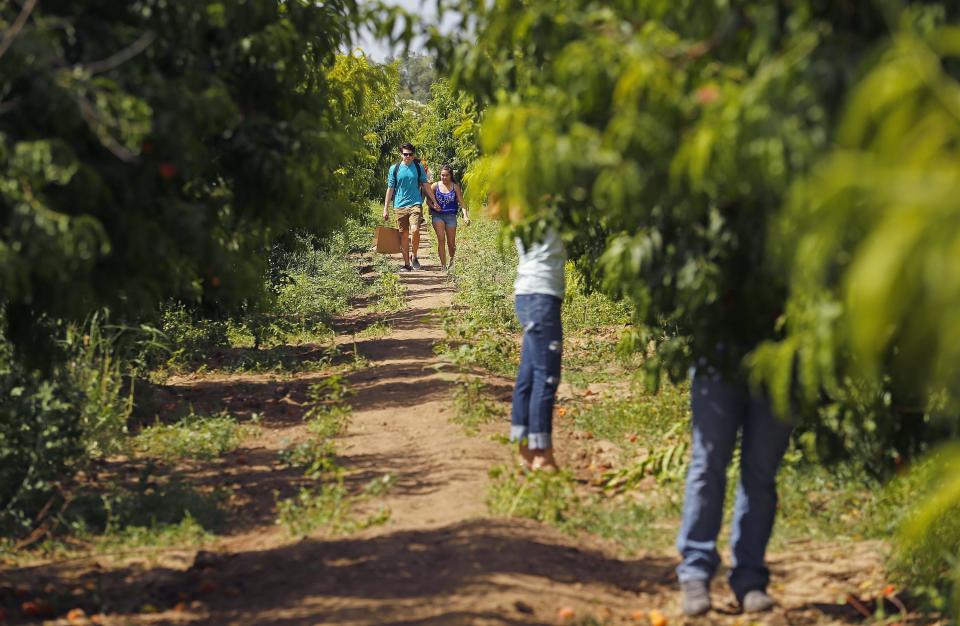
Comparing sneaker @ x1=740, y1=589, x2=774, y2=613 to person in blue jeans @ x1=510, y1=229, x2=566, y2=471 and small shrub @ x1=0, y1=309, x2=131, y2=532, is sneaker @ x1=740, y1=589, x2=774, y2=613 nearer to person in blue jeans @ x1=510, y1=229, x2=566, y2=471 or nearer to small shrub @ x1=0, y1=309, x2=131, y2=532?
person in blue jeans @ x1=510, y1=229, x2=566, y2=471

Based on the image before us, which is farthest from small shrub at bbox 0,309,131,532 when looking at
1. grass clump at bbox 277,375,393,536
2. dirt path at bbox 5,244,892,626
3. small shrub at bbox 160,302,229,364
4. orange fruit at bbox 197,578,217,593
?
small shrub at bbox 160,302,229,364

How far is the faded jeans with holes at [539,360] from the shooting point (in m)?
6.77

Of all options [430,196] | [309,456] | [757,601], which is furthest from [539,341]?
[430,196]

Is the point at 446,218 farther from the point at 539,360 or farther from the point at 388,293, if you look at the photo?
the point at 539,360

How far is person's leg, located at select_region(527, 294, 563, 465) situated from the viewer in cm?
676

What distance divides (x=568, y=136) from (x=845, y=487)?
3994mm

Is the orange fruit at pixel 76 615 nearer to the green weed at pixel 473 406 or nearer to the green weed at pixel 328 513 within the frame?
the green weed at pixel 328 513

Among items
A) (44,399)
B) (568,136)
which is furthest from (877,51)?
(44,399)

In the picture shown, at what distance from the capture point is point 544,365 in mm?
6840

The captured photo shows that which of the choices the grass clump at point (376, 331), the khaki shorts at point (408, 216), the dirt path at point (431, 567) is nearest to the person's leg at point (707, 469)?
the dirt path at point (431, 567)

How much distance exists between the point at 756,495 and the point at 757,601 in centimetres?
41

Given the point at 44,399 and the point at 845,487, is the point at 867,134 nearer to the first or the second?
the point at 845,487

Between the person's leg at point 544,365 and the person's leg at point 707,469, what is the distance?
1763 millimetres

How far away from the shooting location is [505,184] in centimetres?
354
